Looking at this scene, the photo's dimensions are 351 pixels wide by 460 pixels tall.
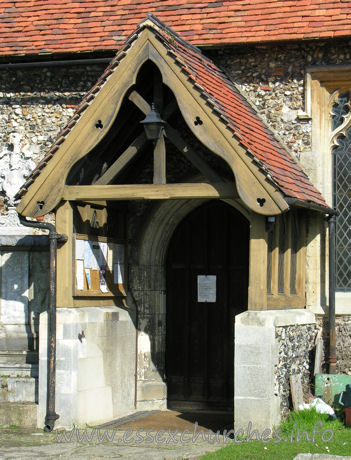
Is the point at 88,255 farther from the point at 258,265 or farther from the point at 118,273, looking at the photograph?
the point at 258,265

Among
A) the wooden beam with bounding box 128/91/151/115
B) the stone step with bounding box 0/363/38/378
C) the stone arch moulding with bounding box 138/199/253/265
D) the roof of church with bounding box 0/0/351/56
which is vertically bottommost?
the stone step with bounding box 0/363/38/378

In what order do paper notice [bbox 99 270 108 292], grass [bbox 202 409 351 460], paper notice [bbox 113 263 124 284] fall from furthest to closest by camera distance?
paper notice [bbox 113 263 124 284], paper notice [bbox 99 270 108 292], grass [bbox 202 409 351 460]

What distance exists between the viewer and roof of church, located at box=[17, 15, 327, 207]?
32.7ft

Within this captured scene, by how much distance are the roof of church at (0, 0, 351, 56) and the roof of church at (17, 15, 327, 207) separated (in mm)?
891

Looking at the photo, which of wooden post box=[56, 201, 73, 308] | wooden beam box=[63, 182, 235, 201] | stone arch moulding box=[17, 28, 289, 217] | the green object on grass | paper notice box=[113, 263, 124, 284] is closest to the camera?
stone arch moulding box=[17, 28, 289, 217]

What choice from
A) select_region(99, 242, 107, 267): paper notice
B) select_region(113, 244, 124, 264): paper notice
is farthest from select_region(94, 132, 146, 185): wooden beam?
select_region(113, 244, 124, 264): paper notice

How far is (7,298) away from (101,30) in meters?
4.15

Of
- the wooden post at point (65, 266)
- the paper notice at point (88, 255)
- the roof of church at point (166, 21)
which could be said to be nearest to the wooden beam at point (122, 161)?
the wooden post at point (65, 266)

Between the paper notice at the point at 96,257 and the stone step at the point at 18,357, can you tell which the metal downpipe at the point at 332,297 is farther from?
the stone step at the point at 18,357

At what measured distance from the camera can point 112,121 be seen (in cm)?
1028

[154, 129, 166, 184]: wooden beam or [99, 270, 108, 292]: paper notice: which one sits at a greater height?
[154, 129, 166, 184]: wooden beam

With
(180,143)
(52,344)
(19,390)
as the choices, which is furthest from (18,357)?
(180,143)

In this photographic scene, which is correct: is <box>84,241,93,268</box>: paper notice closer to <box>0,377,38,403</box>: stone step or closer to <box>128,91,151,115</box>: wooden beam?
<box>0,377,38,403</box>: stone step

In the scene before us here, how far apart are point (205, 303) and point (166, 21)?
162 inches
